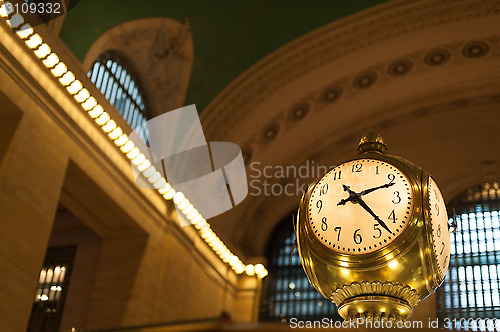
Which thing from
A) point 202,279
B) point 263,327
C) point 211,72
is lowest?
point 263,327

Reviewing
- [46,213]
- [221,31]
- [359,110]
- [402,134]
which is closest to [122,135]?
[46,213]

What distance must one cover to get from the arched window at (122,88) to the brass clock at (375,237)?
7854mm

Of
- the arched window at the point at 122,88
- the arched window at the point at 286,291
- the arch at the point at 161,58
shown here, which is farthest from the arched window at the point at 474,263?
the arched window at the point at 122,88

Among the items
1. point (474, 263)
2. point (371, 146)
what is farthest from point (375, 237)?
point (474, 263)

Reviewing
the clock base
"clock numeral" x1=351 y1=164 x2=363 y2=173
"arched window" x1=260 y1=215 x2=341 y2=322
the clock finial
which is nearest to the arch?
"arched window" x1=260 y1=215 x2=341 y2=322

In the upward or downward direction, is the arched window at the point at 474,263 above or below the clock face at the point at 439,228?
above

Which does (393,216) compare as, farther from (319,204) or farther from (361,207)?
(319,204)

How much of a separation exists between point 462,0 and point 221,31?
3.86 m

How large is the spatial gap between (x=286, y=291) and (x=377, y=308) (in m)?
11.9

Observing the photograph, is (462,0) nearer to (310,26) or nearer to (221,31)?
(310,26)

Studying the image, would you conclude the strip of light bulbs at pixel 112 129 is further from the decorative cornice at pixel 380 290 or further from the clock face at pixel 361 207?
the decorative cornice at pixel 380 290

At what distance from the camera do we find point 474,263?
1232cm

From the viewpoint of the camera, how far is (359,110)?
41.1 ft

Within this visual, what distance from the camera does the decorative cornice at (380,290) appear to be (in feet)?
6.65
